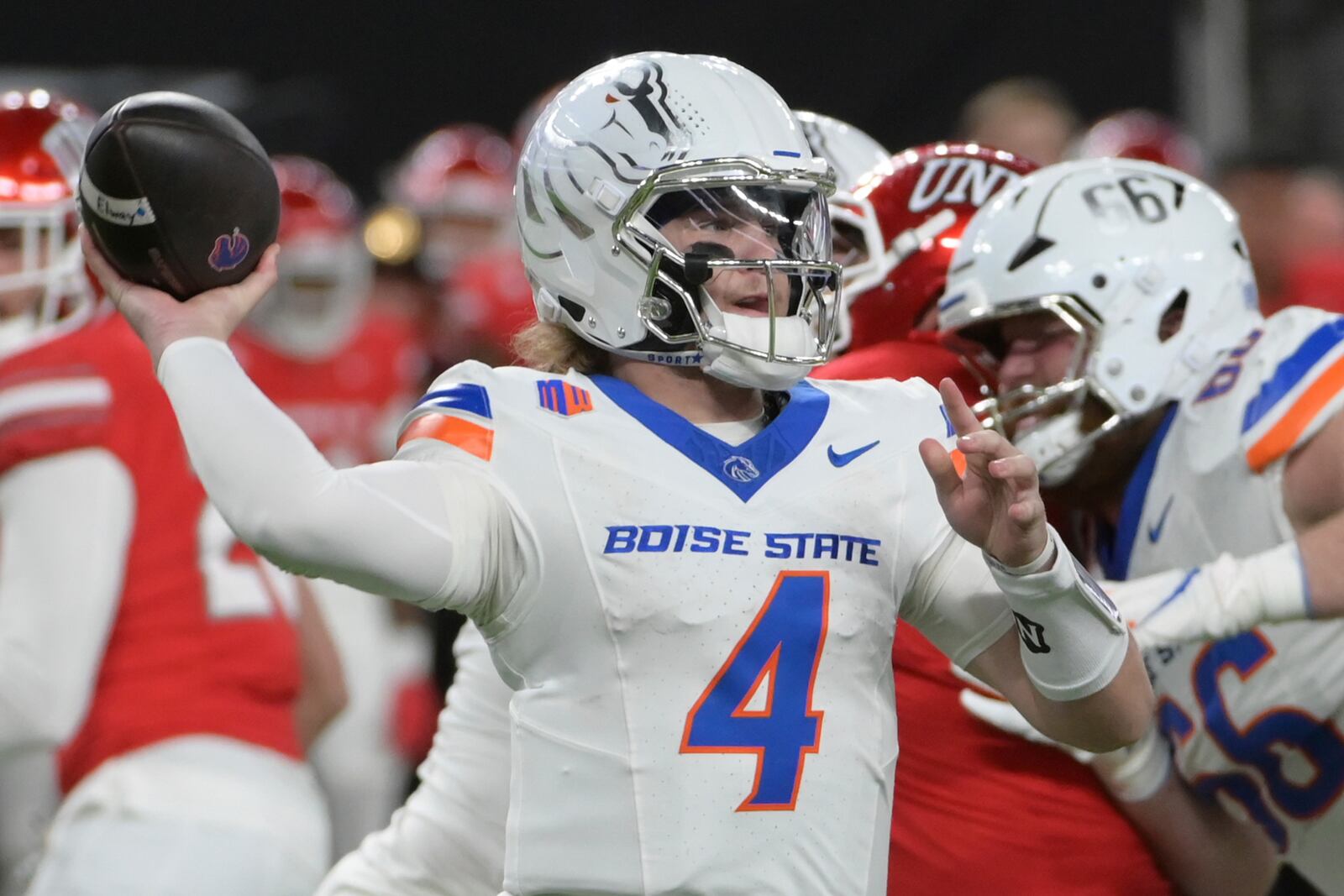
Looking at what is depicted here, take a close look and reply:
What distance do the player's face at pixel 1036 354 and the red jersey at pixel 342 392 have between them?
13.3ft

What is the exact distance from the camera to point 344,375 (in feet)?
24.3

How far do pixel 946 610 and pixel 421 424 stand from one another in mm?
654

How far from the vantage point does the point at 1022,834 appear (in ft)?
9.47

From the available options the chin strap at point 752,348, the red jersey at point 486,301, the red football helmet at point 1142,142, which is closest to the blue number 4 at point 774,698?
the chin strap at point 752,348

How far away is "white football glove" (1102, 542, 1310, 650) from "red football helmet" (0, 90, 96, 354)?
2.07 metres

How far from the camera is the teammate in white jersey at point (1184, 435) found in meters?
2.92

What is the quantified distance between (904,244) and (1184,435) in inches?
24.9

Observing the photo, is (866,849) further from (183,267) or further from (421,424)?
(183,267)

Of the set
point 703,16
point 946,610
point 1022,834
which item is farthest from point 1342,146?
point 946,610

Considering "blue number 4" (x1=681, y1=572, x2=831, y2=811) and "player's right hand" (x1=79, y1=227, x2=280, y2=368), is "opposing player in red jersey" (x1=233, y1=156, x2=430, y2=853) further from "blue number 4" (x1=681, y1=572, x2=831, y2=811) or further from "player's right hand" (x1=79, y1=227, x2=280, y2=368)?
"blue number 4" (x1=681, y1=572, x2=831, y2=811)

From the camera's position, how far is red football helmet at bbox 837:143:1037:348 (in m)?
3.35

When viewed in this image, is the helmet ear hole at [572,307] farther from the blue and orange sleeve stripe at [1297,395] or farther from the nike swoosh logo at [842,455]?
the blue and orange sleeve stripe at [1297,395]

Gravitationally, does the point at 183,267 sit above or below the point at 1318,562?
above

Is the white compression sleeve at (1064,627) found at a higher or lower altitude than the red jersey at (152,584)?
higher
